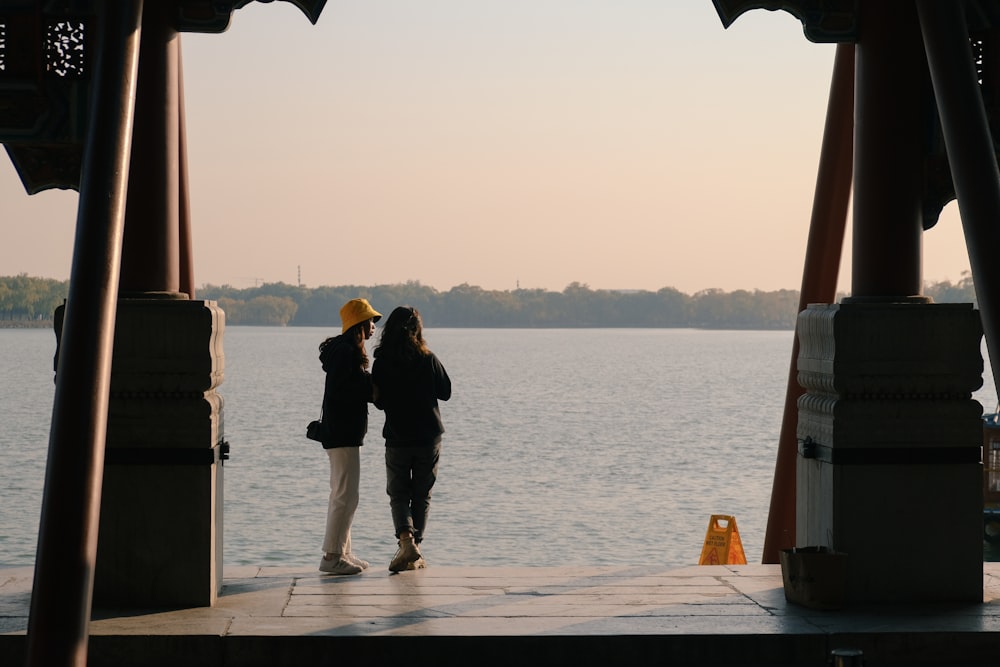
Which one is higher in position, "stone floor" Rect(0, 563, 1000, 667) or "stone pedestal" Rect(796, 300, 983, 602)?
"stone pedestal" Rect(796, 300, 983, 602)

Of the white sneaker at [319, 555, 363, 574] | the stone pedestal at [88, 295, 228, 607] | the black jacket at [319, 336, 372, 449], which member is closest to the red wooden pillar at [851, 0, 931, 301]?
the black jacket at [319, 336, 372, 449]

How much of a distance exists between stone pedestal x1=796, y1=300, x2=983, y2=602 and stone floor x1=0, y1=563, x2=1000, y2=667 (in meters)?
0.22

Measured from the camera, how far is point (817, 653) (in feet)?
23.6

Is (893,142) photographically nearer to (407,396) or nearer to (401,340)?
(401,340)

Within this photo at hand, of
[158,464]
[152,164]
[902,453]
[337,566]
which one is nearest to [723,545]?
[337,566]

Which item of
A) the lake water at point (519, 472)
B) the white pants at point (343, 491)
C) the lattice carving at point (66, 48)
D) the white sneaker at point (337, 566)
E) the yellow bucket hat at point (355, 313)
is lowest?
the lake water at point (519, 472)

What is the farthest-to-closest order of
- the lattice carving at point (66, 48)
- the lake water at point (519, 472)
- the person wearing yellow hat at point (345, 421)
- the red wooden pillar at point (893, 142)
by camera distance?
1. the lake water at point (519, 472)
2. the person wearing yellow hat at point (345, 421)
3. the red wooden pillar at point (893, 142)
4. the lattice carving at point (66, 48)

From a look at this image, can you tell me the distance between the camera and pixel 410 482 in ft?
31.9

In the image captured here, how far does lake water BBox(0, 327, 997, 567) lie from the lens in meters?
29.7

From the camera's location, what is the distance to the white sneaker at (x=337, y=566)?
30.0ft

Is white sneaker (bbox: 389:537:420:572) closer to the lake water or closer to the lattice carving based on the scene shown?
the lattice carving

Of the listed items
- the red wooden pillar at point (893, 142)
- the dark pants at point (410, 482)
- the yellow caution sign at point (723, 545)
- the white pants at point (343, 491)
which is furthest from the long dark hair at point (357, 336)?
the yellow caution sign at point (723, 545)

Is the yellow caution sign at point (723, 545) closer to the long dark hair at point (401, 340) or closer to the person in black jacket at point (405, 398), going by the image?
the person in black jacket at point (405, 398)

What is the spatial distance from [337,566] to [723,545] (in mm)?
5937
